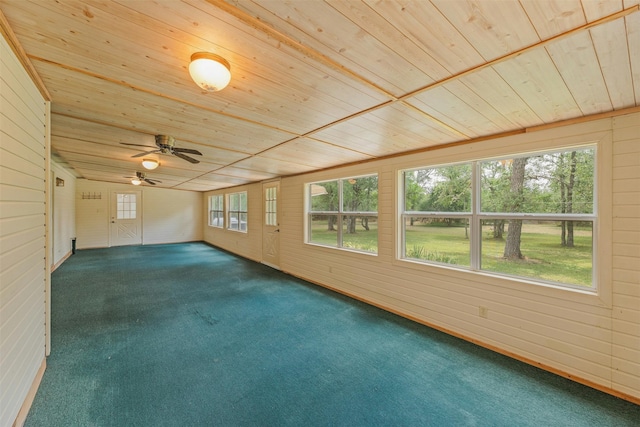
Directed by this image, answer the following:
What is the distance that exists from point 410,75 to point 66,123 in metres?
3.37

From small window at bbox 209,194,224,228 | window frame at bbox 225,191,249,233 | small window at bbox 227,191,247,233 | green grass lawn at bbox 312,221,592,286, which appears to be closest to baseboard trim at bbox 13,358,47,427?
green grass lawn at bbox 312,221,592,286

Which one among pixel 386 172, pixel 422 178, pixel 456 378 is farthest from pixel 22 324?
pixel 422 178

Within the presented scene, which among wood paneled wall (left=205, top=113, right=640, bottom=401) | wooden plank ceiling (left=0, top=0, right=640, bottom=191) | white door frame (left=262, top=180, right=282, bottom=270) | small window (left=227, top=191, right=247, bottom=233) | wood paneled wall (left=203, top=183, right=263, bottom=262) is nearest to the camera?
wooden plank ceiling (left=0, top=0, right=640, bottom=191)

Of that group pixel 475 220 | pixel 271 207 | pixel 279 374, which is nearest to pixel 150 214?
pixel 271 207

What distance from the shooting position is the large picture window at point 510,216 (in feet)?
7.38

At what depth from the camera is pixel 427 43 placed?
3.92 feet

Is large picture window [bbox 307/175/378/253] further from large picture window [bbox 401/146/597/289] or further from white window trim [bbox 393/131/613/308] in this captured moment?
white window trim [bbox 393/131/613/308]

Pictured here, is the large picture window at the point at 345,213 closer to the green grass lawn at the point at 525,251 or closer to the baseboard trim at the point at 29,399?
the green grass lawn at the point at 525,251

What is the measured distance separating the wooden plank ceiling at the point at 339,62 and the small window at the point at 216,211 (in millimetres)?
6567

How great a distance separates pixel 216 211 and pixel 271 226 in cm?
437

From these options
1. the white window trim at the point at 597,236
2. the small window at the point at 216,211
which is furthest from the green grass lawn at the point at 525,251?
the small window at the point at 216,211

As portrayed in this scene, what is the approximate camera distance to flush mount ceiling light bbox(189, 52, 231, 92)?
1259 mm

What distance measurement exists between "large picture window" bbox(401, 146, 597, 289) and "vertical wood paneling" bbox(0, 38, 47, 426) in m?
3.68

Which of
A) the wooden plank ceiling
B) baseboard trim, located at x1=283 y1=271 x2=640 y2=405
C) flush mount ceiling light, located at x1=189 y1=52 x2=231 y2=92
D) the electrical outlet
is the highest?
the wooden plank ceiling
